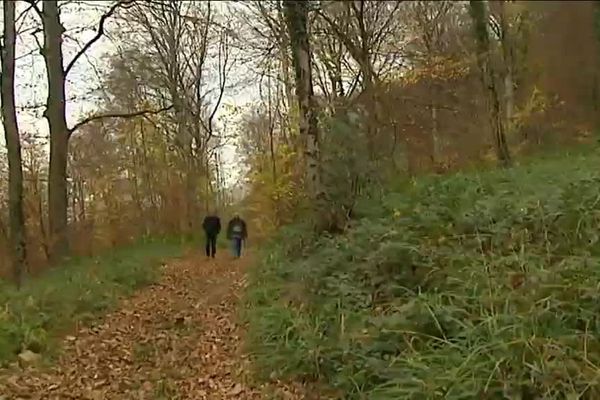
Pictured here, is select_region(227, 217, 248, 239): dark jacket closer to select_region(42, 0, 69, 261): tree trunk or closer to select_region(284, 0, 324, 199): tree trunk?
select_region(42, 0, 69, 261): tree trunk

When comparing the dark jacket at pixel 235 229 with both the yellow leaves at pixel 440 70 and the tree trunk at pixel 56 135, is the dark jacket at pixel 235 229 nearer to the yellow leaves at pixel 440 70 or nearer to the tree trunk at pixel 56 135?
the tree trunk at pixel 56 135

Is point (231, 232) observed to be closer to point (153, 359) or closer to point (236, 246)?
point (236, 246)

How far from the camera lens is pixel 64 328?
857 centimetres

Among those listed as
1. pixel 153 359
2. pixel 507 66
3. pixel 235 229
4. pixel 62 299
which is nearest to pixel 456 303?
pixel 153 359

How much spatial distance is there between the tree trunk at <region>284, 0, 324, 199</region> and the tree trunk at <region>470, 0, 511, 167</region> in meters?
4.93

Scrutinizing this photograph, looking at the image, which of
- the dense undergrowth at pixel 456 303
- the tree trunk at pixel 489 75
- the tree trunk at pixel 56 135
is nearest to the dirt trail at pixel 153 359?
the dense undergrowth at pixel 456 303

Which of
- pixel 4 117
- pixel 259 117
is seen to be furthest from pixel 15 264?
pixel 259 117

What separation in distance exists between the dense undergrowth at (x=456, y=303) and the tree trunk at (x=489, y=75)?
5127 millimetres

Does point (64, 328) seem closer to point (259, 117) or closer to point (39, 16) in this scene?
point (39, 16)

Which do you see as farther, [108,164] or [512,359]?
[108,164]

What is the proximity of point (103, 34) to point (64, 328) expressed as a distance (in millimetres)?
9788

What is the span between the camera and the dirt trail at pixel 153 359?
612 cm

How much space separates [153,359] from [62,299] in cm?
302

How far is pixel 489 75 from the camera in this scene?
14766 mm
